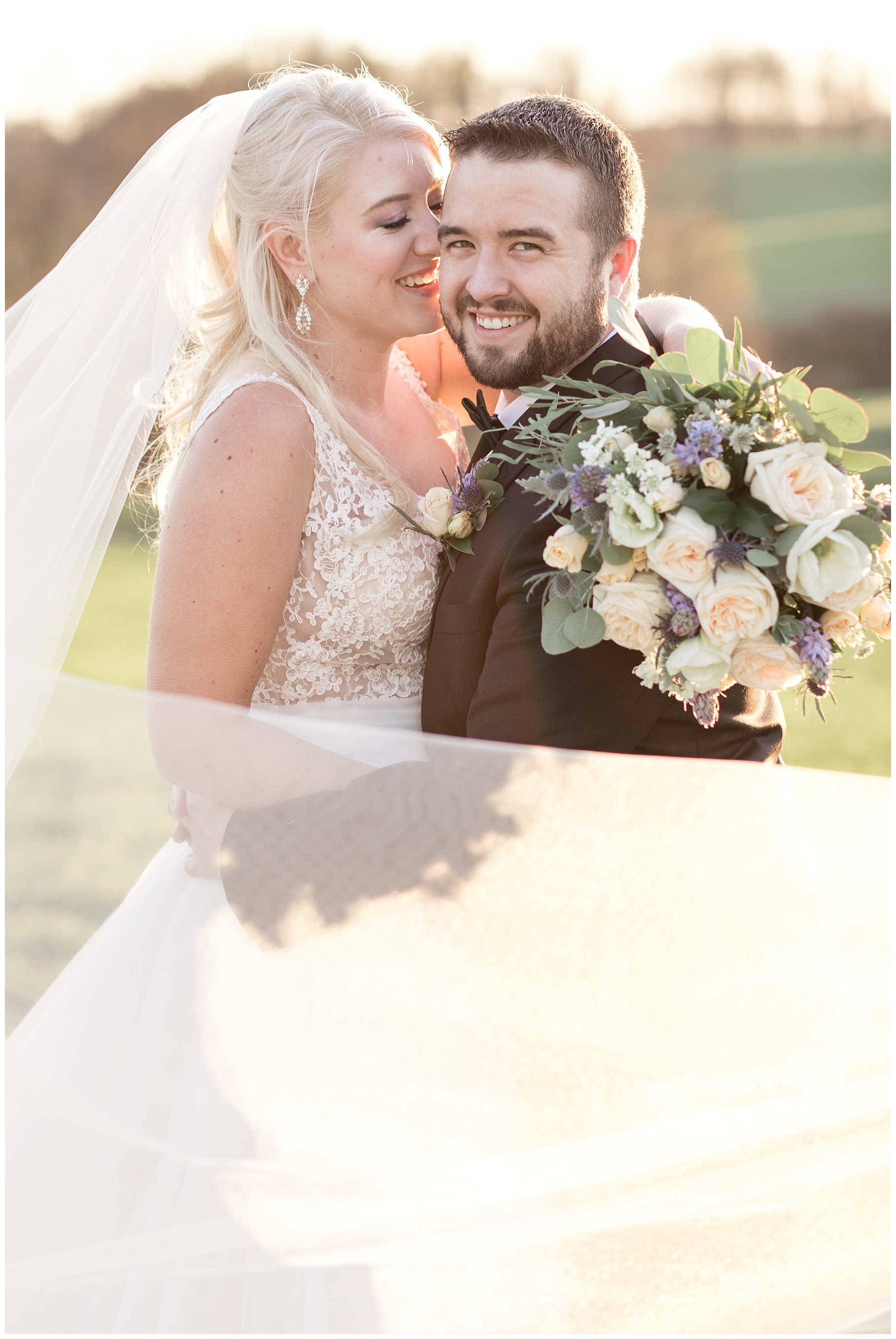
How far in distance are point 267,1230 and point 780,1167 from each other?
39.4 inches

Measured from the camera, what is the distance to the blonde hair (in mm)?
2576

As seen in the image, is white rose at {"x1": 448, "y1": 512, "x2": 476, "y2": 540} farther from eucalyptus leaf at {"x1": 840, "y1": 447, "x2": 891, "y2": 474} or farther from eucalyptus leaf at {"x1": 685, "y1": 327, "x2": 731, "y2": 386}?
eucalyptus leaf at {"x1": 840, "y1": 447, "x2": 891, "y2": 474}

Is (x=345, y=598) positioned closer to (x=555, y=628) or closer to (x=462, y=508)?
(x=462, y=508)

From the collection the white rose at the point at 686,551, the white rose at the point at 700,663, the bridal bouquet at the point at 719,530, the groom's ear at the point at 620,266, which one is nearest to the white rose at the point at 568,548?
the bridal bouquet at the point at 719,530

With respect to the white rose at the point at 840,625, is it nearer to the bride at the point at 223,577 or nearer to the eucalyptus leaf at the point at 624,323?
the eucalyptus leaf at the point at 624,323

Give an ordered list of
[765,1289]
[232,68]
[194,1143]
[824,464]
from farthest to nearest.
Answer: [232,68] < [194,1143] < [765,1289] < [824,464]

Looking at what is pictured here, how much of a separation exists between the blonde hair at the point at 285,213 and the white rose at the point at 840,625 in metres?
1.03

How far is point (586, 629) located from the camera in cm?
199

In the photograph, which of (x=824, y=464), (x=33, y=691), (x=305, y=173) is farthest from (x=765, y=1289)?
(x=305, y=173)

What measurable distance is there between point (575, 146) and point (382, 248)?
492 mm

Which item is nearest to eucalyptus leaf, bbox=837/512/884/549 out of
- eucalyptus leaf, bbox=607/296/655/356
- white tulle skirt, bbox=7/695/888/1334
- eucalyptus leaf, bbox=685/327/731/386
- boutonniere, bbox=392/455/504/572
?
eucalyptus leaf, bbox=685/327/731/386

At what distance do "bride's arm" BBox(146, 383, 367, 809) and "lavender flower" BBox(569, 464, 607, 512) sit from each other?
75 centimetres

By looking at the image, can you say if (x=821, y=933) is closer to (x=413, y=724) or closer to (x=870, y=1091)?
(x=870, y=1091)

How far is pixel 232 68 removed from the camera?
1656 cm
